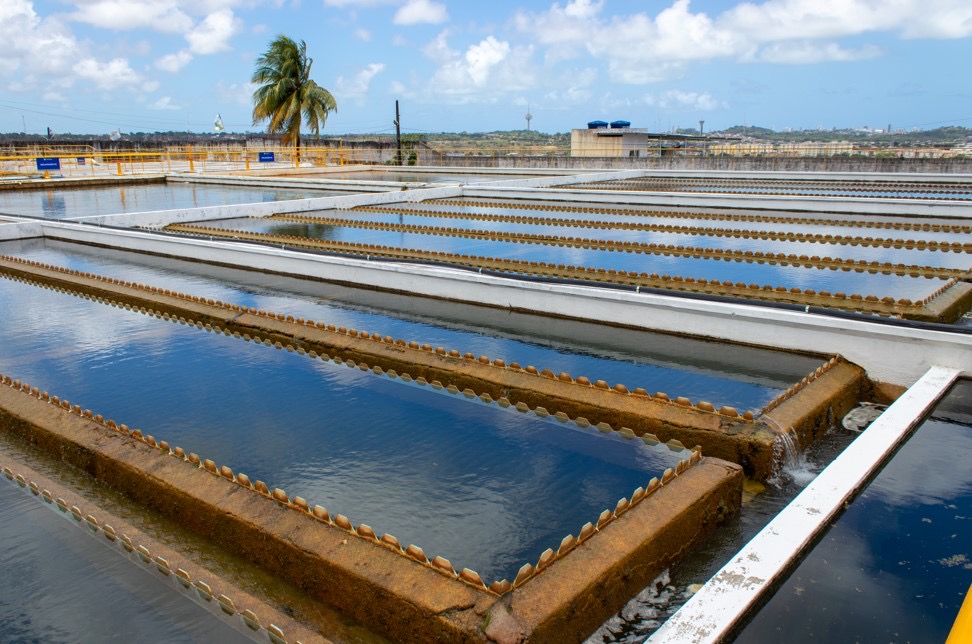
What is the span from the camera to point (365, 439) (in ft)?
13.4

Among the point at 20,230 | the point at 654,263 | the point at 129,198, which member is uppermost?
the point at 129,198

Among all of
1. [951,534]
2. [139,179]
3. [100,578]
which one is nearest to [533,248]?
[951,534]

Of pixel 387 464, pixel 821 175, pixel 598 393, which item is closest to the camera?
pixel 387 464

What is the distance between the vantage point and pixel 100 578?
2.84m

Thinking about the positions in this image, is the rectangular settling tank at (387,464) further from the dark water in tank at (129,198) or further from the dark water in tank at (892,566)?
the dark water in tank at (129,198)

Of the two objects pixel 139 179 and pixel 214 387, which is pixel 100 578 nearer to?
pixel 214 387

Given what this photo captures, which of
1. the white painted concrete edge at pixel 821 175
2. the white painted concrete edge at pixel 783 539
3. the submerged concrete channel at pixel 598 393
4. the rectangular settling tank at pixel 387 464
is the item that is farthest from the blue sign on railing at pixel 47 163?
the white painted concrete edge at pixel 783 539

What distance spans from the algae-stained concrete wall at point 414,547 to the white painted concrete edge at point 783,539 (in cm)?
30

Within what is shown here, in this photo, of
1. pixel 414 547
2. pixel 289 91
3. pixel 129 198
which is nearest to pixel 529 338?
pixel 414 547

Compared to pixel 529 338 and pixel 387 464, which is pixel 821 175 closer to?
pixel 529 338

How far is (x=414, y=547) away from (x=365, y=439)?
4.66ft

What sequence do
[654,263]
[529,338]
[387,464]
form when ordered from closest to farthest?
[387,464]
[529,338]
[654,263]

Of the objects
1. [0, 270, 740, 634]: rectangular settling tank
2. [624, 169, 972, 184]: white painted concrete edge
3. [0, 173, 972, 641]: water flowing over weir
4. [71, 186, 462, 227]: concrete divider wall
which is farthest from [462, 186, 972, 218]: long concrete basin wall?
[0, 270, 740, 634]: rectangular settling tank

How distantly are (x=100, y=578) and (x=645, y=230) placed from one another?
8781 millimetres
